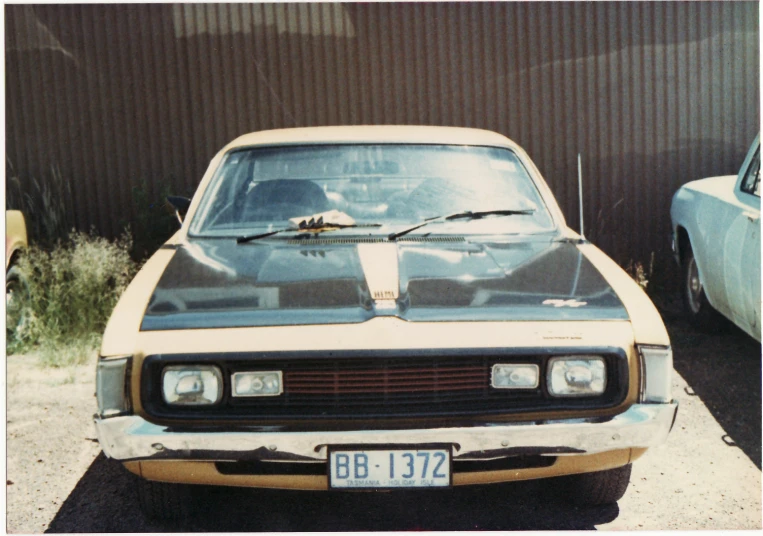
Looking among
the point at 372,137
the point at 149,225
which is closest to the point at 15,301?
the point at 149,225

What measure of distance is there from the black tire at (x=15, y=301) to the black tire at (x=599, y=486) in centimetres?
399

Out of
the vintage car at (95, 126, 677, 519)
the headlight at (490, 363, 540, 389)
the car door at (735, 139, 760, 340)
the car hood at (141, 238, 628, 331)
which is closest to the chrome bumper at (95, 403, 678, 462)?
the vintage car at (95, 126, 677, 519)

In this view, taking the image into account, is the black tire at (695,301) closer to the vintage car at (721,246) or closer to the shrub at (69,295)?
the vintage car at (721,246)

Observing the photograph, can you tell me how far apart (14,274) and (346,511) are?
3432 mm

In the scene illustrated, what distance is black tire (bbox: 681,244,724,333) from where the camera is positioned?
554cm

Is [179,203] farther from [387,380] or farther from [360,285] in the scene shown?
[387,380]

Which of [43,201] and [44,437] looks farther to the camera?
[43,201]

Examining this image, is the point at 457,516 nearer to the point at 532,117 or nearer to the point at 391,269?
the point at 391,269

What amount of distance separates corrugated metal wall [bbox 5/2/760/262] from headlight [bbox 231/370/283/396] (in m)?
4.94

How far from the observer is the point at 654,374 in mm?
2621

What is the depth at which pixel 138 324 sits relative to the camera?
264cm

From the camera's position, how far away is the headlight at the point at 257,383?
2557 mm

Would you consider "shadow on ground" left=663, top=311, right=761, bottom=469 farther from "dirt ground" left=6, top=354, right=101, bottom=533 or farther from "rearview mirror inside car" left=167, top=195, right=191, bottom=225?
"dirt ground" left=6, top=354, right=101, bottom=533

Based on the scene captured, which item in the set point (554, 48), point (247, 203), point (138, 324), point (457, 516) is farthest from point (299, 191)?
point (554, 48)
